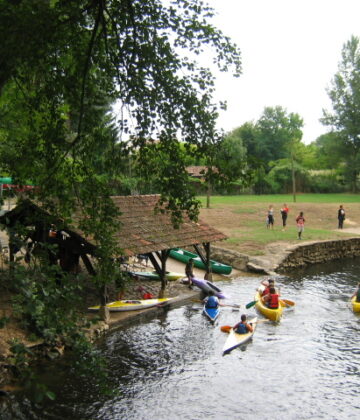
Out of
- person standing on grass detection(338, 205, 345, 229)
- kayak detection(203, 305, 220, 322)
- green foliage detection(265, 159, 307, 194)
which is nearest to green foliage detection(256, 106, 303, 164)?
green foliage detection(265, 159, 307, 194)

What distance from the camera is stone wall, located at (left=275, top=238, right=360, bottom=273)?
26319 mm

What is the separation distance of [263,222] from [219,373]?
2371 cm

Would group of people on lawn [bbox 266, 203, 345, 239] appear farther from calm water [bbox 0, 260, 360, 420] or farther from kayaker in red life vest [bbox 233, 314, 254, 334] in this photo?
kayaker in red life vest [bbox 233, 314, 254, 334]

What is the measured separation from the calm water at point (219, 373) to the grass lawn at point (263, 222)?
35.0 feet

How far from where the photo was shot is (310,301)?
19.7 meters

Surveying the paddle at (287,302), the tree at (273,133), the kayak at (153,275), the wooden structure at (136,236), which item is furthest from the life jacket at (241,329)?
the tree at (273,133)

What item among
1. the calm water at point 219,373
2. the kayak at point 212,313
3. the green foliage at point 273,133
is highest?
the green foliage at point 273,133

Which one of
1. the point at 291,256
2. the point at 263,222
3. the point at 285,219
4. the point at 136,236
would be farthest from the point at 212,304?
the point at 263,222

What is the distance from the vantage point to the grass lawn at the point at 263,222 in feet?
94.4

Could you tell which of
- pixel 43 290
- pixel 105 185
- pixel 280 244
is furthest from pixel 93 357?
pixel 280 244

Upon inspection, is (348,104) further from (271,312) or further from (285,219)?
(271,312)

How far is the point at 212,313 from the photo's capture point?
55.6 ft

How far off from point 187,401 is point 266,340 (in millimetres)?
4736

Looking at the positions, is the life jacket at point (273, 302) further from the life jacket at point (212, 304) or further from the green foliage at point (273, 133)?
the green foliage at point (273, 133)
